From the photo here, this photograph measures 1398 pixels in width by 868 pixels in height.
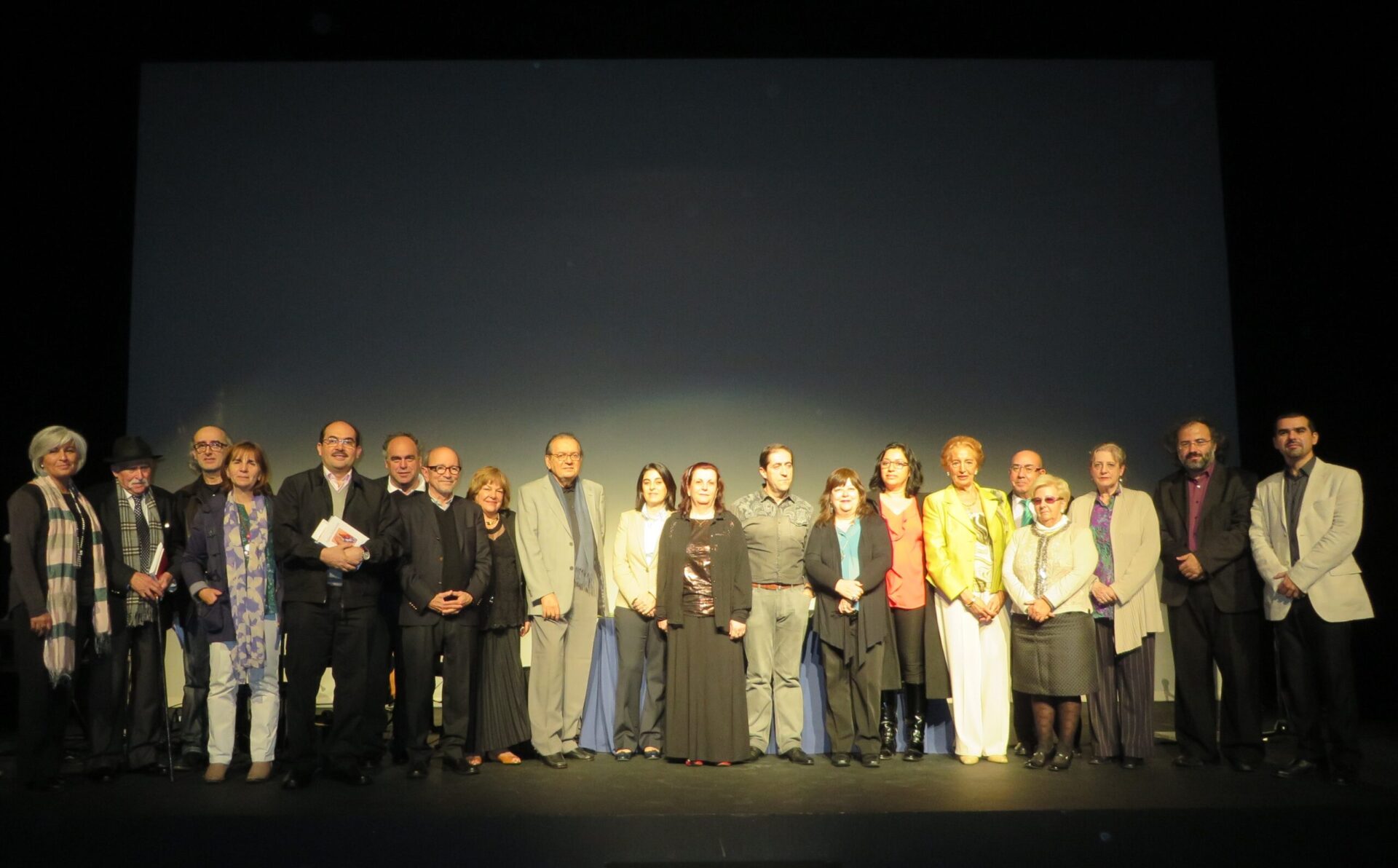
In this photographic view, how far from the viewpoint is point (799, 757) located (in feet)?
15.3

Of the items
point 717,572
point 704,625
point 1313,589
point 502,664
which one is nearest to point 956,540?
point 717,572

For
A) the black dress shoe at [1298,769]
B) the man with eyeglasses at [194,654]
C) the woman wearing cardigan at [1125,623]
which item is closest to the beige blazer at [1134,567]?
the woman wearing cardigan at [1125,623]

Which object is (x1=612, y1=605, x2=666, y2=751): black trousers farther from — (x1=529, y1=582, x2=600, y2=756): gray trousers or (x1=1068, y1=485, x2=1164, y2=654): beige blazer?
(x1=1068, y1=485, x2=1164, y2=654): beige blazer

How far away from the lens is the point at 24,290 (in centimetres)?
586

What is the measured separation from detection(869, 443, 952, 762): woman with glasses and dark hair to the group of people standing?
13 millimetres

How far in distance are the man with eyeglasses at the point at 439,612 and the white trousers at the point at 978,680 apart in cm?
206

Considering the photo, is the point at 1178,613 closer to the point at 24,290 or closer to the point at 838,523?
the point at 838,523

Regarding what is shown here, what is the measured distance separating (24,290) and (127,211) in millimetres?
974

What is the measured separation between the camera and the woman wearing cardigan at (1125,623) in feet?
15.0

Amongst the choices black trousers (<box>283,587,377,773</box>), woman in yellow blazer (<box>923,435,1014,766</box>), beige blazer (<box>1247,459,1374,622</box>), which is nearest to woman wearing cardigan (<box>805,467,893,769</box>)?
woman in yellow blazer (<box>923,435,1014,766</box>)

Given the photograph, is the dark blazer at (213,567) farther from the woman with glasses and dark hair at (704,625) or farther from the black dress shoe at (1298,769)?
the black dress shoe at (1298,769)

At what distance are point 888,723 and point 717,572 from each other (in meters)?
1.07

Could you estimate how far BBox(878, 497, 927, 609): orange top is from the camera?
190 inches

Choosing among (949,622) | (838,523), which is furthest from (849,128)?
(949,622)
